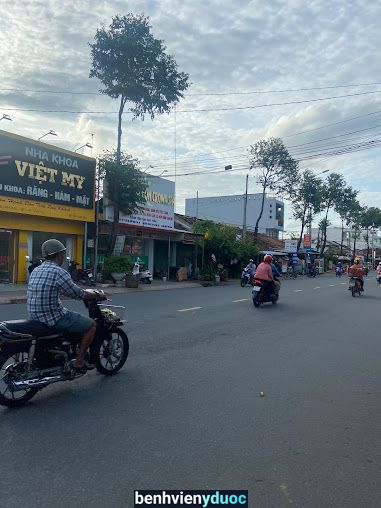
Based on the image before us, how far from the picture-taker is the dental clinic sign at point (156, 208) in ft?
88.9

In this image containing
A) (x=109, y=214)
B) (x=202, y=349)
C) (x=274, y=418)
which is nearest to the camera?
(x=274, y=418)

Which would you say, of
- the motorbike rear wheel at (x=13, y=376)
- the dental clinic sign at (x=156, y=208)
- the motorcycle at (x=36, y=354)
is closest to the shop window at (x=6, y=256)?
the dental clinic sign at (x=156, y=208)

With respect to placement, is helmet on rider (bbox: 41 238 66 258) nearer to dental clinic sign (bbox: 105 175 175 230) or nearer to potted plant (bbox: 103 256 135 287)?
potted plant (bbox: 103 256 135 287)

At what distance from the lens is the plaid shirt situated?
204 inches

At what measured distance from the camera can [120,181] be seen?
24.3 m

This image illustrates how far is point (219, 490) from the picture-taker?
10.6 feet

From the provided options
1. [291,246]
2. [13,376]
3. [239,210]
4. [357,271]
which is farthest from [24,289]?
[239,210]

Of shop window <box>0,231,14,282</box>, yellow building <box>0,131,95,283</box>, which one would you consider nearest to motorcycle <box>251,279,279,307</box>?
yellow building <box>0,131,95,283</box>

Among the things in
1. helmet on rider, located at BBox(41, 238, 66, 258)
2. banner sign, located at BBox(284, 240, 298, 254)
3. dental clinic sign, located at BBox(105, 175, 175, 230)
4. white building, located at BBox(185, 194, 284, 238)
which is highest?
white building, located at BBox(185, 194, 284, 238)

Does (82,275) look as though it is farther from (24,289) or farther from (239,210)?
(239,210)

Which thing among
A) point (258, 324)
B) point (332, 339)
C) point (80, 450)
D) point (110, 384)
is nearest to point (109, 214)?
point (258, 324)

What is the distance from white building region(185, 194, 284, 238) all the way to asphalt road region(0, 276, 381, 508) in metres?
54.7

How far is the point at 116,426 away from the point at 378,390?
338cm

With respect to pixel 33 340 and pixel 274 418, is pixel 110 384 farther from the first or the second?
pixel 274 418
